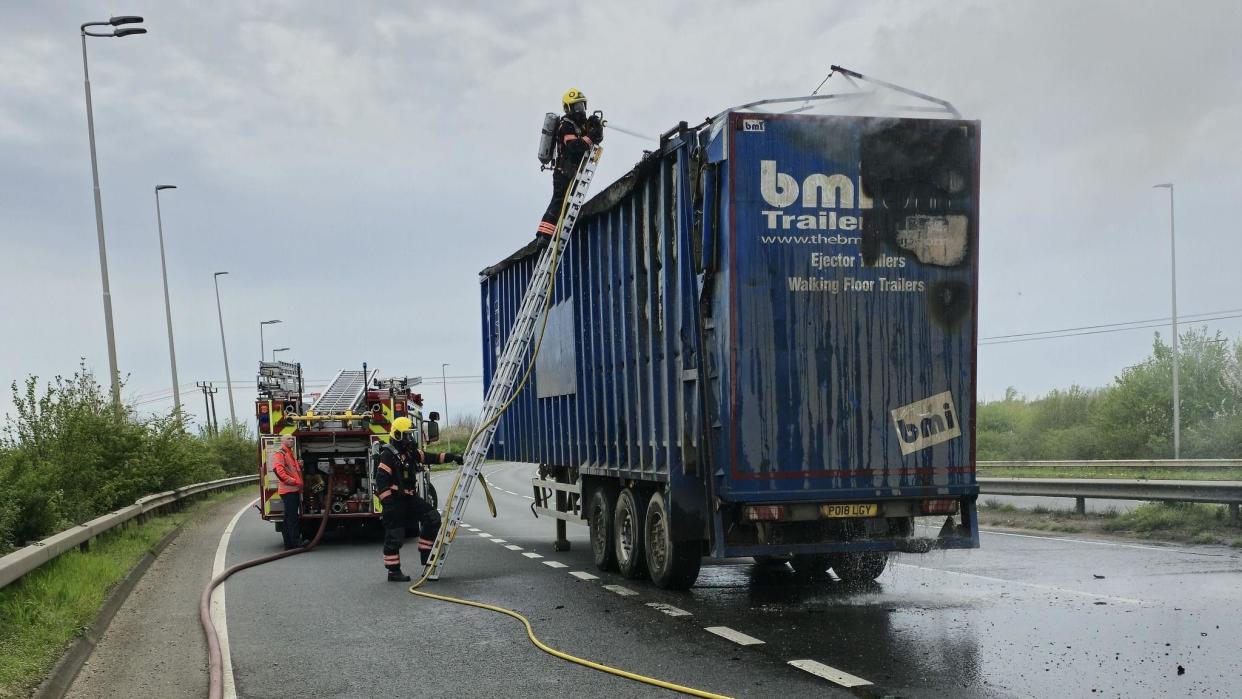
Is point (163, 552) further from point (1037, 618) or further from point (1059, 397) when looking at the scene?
point (1059, 397)

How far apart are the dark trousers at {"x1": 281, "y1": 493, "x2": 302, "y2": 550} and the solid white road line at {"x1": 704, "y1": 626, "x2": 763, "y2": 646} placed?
916cm

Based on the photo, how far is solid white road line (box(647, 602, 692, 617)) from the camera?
9648mm

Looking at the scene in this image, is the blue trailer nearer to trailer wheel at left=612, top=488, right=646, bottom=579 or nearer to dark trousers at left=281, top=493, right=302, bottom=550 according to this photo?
trailer wheel at left=612, top=488, right=646, bottom=579

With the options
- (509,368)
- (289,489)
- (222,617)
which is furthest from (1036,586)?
(289,489)

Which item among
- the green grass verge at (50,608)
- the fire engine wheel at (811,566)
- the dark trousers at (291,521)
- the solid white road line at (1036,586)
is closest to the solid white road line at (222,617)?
the dark trousers at (291,521)

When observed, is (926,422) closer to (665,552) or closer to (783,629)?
(783,629)

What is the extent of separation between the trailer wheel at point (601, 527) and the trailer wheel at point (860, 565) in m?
2.40

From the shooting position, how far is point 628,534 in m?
12.2

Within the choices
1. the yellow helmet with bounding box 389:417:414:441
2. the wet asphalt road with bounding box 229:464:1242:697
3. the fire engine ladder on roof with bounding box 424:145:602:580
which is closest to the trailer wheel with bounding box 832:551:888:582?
the wet asphalt road with bounding box 229:464:1242:697

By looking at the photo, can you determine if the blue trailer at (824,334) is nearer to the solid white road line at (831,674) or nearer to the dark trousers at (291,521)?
the solid white road line at (831,674)

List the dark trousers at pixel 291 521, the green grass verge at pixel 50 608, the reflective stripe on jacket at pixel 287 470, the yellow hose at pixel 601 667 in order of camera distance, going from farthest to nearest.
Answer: the reflective stripe on jacket at pixel 287 470
the dark trousers at pixel 291 521
the green grass verge at pixel 50 608
the yellow hose at pixel 601 667

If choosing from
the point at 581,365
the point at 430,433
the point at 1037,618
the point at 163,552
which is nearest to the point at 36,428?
the point at 163,552

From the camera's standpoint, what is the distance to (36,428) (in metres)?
17.8

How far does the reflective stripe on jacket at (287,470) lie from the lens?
55.4 feet
